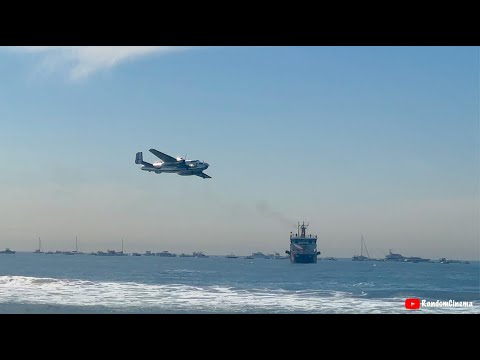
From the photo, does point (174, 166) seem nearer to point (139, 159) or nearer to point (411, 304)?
point (139, 159)

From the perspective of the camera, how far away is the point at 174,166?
2730 cm

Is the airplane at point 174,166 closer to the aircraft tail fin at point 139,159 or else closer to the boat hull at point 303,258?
the aircraft tail fin at point 139,159

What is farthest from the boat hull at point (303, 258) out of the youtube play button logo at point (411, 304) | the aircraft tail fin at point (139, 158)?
the youtube play button logo at point (411, 304)

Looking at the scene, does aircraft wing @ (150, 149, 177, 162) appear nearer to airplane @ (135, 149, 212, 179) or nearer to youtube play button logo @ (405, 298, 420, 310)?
airplane @ (135, 149, 212, 179)

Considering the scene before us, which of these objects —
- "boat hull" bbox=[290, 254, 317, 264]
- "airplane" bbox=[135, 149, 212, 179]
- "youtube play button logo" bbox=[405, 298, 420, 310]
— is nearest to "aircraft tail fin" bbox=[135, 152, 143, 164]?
"airplane" bbox=[135, 149, 212, 179]

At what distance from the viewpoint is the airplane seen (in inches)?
1038

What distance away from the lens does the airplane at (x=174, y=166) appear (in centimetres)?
2636

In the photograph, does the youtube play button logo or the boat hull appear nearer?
the youtube play button logo
